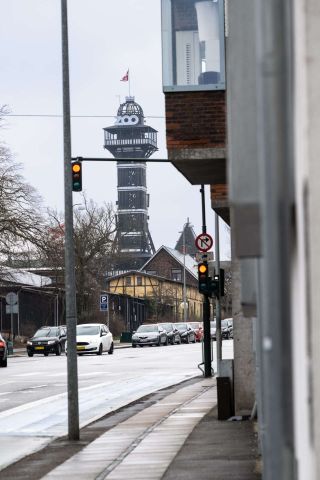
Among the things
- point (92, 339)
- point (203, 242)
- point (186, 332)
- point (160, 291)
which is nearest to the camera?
point (203, 242)

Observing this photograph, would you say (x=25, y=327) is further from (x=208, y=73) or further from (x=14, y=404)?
(x=208, y=73)

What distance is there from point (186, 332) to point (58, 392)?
192 ft

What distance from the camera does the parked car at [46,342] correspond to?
2319 inches

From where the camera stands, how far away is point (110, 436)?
57.7 ft

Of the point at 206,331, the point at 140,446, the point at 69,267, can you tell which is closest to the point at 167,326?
the point at 206,331

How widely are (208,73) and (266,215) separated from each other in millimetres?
13701

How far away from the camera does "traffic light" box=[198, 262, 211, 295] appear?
2962 centimetres

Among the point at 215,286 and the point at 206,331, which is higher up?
the point at 215,286

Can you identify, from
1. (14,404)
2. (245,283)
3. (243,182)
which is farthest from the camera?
(14,404)

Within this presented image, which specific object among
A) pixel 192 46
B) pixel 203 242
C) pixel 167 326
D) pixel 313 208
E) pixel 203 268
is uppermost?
pixel 192 46

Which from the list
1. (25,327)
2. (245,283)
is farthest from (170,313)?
(245,283)

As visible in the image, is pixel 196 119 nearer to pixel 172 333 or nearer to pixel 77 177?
pixel 77 177

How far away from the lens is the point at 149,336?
76125 mm

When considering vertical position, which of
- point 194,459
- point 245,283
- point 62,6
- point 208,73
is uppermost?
point 62,6
